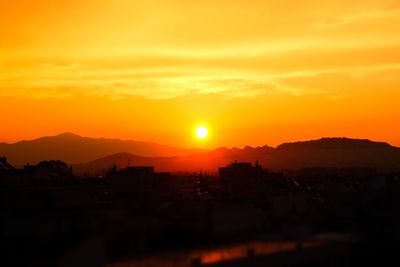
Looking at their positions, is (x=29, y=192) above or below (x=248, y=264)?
above

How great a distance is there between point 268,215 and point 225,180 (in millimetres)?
24598

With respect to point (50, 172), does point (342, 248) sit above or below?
below

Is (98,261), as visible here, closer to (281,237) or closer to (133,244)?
(133,244)

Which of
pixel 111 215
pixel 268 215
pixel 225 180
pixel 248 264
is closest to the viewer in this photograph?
pixel 248 264

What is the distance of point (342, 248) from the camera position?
2792cm

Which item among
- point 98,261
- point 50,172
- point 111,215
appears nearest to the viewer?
point 98,261

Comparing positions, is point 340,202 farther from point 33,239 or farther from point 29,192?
point 33,239

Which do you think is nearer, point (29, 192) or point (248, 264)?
point (248, 264)

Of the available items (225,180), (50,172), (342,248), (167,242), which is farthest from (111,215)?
(225,180)

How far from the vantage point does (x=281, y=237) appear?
29297mm

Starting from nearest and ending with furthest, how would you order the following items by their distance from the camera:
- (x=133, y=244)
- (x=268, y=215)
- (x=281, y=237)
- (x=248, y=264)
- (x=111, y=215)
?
(x=248, y=264)
(x=133, y=244)
(x=281, y=237)
(x=111, y=215)
(x=268, y=215)

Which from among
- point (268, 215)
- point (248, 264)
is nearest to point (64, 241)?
point (248, 264)

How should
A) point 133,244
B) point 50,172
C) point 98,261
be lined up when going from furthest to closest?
point 50,172
point 133,244
point 98,261

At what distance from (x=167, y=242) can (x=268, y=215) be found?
351 inches
